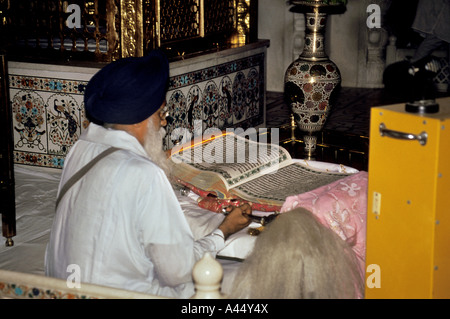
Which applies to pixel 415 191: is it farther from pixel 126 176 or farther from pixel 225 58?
pixel 225 58

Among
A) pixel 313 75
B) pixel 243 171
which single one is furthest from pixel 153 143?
pixel 313 75

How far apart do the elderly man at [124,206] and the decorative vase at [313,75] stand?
2.95 m

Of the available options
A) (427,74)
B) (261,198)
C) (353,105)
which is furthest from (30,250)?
(353,105)

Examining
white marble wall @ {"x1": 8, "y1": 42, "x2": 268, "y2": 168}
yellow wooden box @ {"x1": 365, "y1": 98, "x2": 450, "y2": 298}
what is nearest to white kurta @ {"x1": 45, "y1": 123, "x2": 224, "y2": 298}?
yellow wooden box @ {"x1": 365, "y1": 98, "x2": 450, "y2": 298}

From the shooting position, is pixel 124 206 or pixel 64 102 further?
pixel 64 102

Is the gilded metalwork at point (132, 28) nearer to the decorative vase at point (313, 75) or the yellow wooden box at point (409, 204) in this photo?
the decorative vase at point (313, 75)

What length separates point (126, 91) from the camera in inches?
80.4

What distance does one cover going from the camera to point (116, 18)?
4.35 m

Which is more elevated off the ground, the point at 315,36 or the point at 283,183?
the point at 315,36

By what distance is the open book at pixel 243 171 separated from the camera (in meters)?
3.20

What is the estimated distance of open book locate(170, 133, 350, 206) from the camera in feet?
10.5

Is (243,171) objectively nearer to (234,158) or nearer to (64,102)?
(234,158)

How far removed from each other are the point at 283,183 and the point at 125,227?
4.98 feet

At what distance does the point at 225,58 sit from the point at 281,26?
3.31 metres
